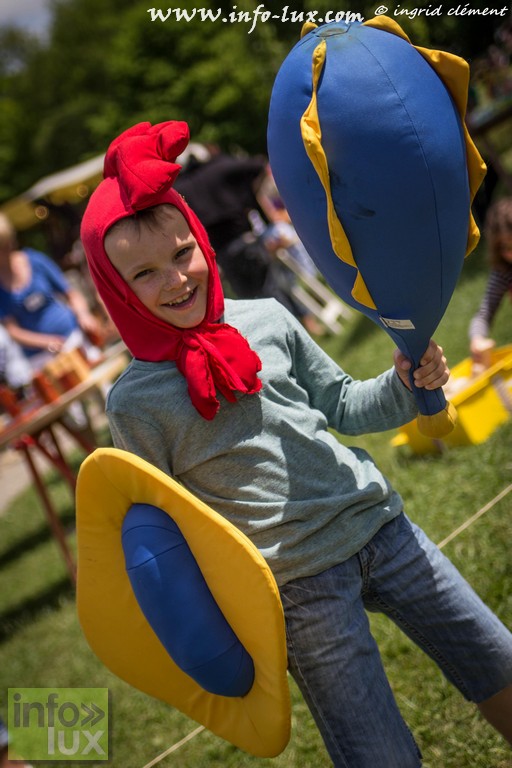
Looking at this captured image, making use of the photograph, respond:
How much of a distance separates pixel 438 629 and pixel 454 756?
687 mm

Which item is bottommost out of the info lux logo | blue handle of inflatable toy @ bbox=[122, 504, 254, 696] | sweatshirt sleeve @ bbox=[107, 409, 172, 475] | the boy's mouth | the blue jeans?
the info lux logo

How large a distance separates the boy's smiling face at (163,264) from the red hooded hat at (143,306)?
0.8 inches

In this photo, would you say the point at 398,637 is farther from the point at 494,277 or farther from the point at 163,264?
the point at 494,277

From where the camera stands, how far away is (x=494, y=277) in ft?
14.0

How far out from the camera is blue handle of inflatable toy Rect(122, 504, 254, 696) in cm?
172

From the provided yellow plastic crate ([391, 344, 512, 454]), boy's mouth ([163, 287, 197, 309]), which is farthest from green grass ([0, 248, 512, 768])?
boy's mouth ([163, 287, 197, 309])

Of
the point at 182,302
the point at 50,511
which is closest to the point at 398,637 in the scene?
the point at 182,302

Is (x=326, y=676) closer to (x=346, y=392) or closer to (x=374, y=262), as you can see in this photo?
(x=346, y=392)

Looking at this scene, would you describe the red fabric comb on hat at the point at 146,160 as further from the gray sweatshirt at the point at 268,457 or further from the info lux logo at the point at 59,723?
the info lux logo at the point at 59,723

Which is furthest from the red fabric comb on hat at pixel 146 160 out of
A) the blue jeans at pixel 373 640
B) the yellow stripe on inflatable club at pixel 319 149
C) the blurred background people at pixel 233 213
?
the blurred background people at pixel 233 213

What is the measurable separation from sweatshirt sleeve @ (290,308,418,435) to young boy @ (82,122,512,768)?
0.04ft

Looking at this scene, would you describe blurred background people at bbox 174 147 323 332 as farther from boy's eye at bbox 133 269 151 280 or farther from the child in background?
boy's eye at bbox 133 269 151 280

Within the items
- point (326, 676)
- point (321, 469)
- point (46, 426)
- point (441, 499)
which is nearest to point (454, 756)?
point (326, 676)

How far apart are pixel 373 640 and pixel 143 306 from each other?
0.94 m
